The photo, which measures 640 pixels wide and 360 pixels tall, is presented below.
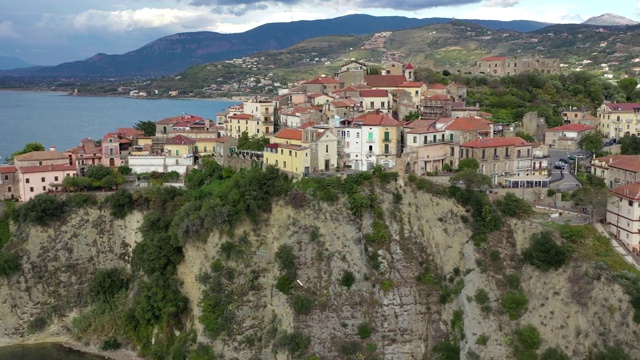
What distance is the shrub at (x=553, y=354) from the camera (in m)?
26.0

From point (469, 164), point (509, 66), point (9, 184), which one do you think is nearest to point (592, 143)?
point (469, 164)

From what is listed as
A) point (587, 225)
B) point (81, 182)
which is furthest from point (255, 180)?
point (587, 225)

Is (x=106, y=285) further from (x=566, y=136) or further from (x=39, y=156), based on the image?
(x=566, y=136)

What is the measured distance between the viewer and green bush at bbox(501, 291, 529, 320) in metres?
27.7

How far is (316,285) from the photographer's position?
1193 inches

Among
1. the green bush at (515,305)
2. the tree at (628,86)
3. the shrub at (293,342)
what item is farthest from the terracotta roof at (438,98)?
the tree at (628,86)

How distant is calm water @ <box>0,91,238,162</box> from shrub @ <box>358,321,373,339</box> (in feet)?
149

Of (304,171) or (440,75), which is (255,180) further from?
(440,75)

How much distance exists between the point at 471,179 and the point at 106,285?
19133mm

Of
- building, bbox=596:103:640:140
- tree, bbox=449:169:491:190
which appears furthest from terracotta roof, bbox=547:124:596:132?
tree, bbox=449:169:491:190

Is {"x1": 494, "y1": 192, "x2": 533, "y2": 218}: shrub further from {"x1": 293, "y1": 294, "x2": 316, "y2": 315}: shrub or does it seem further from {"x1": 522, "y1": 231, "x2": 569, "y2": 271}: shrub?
{"x1": 293, "y1": 294, "x2": 316, "y2": 315}: shrub

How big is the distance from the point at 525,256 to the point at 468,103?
22.9 m

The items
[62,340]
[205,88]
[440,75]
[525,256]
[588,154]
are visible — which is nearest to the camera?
[525,256]

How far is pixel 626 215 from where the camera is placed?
2870 cm
